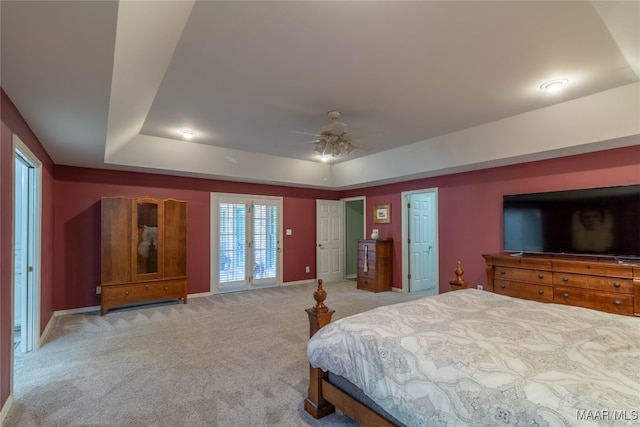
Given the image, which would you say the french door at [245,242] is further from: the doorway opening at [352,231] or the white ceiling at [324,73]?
the doorway opening at [352,231]

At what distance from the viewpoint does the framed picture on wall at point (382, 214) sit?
651 cm

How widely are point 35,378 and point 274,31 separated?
135 inches

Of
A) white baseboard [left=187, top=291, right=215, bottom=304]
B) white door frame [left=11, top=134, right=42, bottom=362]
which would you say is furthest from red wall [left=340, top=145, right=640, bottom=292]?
white door frame [left=11, top=134, right=42, bottom=362]

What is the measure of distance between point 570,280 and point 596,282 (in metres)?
0.23

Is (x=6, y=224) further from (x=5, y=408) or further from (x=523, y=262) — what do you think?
(x=523, y=262)

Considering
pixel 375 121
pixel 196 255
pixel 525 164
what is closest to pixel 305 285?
pixel 196 255

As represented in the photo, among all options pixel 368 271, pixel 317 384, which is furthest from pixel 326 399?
pixel 368 271

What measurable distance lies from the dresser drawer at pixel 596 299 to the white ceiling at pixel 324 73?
1.62 metres

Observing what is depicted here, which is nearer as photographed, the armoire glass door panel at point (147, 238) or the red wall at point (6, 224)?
the red wall at point (6, 224)

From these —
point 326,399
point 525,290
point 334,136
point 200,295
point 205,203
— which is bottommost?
point 200,295

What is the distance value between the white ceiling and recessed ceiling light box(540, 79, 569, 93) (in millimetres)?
91

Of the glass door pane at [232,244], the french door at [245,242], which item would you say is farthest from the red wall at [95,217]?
the glass door pane at [232,244]

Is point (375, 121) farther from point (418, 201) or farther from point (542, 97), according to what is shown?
point (418, 201)

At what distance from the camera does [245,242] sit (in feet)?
20.9
